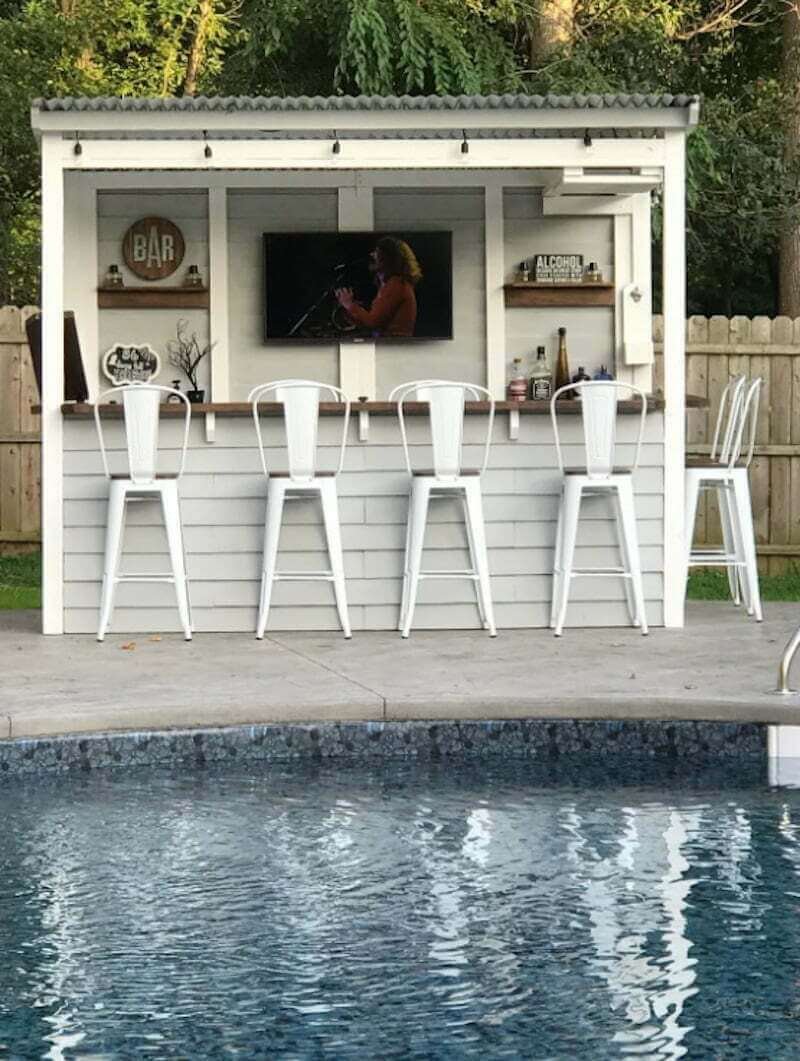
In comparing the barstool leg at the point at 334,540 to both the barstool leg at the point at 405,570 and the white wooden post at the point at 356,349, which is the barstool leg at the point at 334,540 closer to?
the barstool leg at the point at 405,570

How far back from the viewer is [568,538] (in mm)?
8531

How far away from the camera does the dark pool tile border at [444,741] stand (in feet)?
20.4

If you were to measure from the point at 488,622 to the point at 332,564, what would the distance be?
0.71 meters

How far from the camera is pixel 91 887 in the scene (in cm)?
477

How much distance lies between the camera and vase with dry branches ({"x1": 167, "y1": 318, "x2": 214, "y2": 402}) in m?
10.8

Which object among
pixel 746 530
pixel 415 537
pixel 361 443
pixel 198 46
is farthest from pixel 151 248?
pixel 198 46

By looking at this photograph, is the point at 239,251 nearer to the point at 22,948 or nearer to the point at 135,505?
the point at 135,505

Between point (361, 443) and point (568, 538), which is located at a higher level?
point (361, 443)

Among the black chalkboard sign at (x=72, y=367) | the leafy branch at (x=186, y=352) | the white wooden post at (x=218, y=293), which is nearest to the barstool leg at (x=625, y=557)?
the black chalkboard sign at (x=72, y=367)

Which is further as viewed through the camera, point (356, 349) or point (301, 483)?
point (356, 349)

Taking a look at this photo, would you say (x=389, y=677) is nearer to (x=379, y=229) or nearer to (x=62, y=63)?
(x=379, y=229)

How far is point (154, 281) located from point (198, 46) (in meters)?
8.55

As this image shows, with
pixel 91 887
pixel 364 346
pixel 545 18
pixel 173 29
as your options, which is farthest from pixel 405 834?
pixel 173 29

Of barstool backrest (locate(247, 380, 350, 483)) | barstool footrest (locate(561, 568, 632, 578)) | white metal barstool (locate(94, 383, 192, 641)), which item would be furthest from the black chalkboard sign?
barstool footrest (locate(561, 568, 632, 578))
